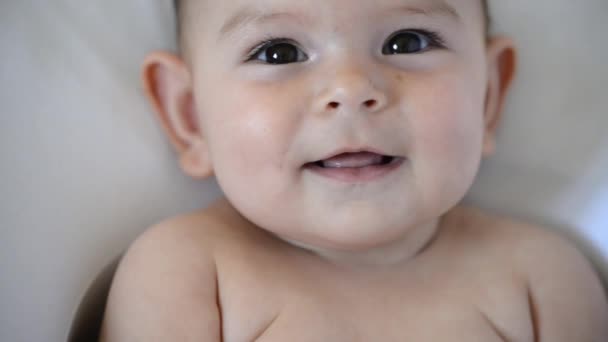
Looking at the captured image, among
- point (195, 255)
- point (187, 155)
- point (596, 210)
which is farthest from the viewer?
point (596, 210)

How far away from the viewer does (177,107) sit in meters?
1.09

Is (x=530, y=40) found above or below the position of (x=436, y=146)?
above

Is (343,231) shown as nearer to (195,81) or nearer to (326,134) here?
(326,134)

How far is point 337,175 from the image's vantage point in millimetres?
910

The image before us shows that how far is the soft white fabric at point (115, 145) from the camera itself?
101 cm

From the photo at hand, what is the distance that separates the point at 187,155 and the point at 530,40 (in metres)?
0.67

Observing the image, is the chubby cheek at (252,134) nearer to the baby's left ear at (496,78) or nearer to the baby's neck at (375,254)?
the baby's neck at (375,254)

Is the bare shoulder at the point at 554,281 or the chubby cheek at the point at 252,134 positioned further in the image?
the bare shoulder at the point at 554,281

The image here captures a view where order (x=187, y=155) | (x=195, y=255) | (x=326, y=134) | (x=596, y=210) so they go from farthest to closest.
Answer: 1. (x=596, y=210)
2. (x=187, y=155)
3. (x=195, y=255)
4. (x=326, y=134)

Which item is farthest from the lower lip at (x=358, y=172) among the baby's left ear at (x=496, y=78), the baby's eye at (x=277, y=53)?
the baby's left ear at (x=496, y=78)

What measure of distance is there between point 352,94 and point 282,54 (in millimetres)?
151

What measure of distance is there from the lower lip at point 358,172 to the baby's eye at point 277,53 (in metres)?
0.16

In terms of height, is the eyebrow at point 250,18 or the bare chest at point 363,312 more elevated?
the eyebrow at point 250,18

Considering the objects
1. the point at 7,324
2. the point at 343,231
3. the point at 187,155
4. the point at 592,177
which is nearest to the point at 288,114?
the point at 343,231
